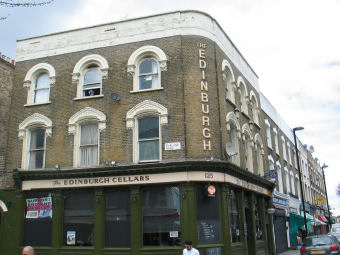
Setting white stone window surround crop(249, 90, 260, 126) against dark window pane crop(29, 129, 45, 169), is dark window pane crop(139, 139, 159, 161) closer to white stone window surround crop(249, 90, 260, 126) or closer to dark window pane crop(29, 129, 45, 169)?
dark window pane crop(29, 129, 45, 169)

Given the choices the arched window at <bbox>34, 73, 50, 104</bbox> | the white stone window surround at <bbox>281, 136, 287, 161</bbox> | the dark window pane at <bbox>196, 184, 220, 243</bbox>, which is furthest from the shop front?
the arched window at <bbox>34, 73, 50, 104</bbox>

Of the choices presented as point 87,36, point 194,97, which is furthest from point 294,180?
point 87,36

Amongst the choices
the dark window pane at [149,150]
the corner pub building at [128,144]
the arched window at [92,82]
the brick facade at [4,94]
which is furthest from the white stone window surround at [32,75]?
the dark window pane at [149,150]

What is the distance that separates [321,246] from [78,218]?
35.3 feet

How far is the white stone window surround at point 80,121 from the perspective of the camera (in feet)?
56.7

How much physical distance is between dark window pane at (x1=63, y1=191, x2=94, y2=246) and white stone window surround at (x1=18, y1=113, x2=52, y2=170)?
298 cm

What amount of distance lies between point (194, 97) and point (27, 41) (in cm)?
970

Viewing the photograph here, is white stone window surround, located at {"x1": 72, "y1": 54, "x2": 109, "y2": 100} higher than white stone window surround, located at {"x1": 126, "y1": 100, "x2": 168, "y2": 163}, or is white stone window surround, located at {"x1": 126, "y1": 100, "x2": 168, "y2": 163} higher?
white stone window surround, located at {"x1": 72, "y1": 54, "x2": 109, "y2": 100}

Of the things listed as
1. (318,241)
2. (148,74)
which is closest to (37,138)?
(148,74)

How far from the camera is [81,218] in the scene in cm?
1666

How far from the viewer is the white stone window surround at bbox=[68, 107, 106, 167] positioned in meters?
17.3

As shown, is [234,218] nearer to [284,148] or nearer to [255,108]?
[255,108]

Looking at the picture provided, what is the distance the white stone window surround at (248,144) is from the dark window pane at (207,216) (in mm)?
6043

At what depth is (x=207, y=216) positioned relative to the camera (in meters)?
15.4
